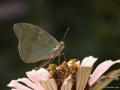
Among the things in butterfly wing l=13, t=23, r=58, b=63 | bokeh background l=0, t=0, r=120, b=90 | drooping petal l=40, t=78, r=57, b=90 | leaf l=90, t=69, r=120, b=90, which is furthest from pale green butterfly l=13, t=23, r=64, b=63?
bokeh background l=0, t=0, r=120, b=90

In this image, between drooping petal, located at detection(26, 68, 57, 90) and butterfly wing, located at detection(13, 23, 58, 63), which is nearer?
drooping petal, located at detection(26, 68, 57, 90)

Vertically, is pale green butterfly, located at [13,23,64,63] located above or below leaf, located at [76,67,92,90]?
above

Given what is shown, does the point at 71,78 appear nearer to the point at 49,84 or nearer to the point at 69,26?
the point at 49,84

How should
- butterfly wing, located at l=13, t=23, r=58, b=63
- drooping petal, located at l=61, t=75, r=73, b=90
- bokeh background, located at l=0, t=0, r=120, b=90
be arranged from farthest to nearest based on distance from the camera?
bokeh background, located at l=0, t=0, r=120, b=90 → butterfly wing, located at l=13, t=23, r=58, b=63 → drooping petal, located at l=61, t=75, r=73, b=90

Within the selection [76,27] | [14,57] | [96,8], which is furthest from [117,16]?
[14,57]

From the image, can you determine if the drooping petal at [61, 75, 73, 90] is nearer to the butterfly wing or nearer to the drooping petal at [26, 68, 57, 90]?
the drooping petal at [26, 68, 57, 90]

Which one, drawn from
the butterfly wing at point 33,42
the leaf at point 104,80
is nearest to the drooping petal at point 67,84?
the leaf at point 104,80


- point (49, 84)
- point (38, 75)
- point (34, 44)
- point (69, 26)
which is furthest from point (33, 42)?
point (69, 26)

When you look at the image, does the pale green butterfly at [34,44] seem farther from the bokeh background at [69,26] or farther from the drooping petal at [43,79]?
the bokeh background at [69,26]

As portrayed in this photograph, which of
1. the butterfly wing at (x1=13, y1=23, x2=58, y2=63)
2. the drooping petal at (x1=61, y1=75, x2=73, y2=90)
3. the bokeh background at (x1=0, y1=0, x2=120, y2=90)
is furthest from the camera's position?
the bokeh background at (x1=0, y1=0, x2=120, y2=90)
